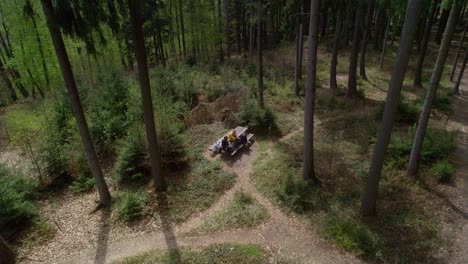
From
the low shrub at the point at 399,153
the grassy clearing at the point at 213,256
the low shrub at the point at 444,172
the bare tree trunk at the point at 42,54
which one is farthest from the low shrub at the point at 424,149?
the bare tree trunk at the point at 42,54

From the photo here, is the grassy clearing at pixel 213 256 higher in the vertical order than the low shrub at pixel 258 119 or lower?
lower

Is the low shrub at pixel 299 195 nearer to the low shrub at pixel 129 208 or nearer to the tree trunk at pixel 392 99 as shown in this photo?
the tree trunk at pixel 392 99

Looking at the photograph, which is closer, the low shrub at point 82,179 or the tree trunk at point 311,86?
the tree trunk at point 311,86

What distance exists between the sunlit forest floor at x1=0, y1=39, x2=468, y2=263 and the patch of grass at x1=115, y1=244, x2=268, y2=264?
0.03 meters

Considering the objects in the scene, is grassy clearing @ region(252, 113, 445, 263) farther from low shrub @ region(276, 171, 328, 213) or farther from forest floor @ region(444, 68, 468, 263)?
forest floor @ region(444, 68, 468, 263)

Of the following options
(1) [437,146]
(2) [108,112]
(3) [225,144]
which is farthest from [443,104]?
(2) [108,112]

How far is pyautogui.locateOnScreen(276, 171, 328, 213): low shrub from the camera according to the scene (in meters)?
9.14

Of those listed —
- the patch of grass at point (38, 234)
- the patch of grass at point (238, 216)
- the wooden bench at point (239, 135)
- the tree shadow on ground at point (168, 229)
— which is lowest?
the patch of grass at point (38, 234)

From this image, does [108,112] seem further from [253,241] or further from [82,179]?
[253,241]

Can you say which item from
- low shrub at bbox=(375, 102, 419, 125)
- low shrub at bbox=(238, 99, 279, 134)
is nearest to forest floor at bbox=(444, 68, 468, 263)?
low shrub at bbox=(375, 102, 419, 125)

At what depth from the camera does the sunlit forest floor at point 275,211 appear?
25.0ft

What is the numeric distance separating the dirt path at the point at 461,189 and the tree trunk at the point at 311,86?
4.26 metres

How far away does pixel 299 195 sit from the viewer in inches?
364

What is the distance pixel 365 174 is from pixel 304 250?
14.9ft
